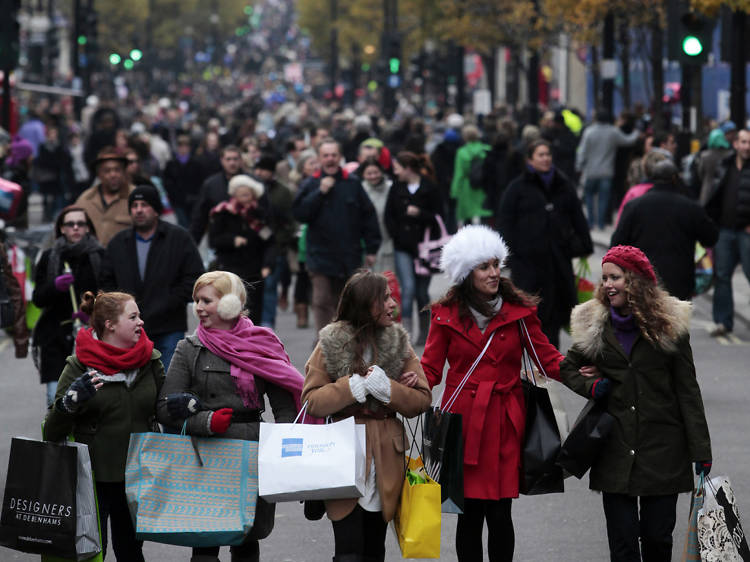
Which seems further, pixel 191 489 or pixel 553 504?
pixel 553 504

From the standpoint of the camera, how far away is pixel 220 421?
20.0 ft

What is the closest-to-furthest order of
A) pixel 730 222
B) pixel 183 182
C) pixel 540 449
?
1. pixel 540 449
2. pixel 730 222
3. pixel 183 182

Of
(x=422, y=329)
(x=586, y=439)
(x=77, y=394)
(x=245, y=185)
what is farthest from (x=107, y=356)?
(x=422, y=329)

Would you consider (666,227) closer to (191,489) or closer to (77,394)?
(191,489)

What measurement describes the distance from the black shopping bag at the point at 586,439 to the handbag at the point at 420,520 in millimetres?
565

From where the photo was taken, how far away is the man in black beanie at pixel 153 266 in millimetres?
9156

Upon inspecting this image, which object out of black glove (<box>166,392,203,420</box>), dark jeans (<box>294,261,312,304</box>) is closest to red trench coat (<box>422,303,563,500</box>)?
black glove (<box>166,392,203,420</box>)

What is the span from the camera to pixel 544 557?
24.8 feet

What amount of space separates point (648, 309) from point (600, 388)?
34 centimetres

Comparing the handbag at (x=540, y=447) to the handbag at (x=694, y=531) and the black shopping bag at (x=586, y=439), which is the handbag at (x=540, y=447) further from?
the handbag at (x=694, y=531)

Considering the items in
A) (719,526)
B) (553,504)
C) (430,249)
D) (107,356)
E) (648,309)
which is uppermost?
(648,309)

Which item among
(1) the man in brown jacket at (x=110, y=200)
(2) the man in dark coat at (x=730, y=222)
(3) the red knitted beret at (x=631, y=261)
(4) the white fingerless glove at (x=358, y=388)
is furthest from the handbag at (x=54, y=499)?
(2) the man in dark coat at (x=730, y=222)

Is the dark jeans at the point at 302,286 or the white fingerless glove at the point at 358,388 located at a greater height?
the white fingerless glove at the point at 358,388

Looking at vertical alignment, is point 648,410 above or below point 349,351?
below
